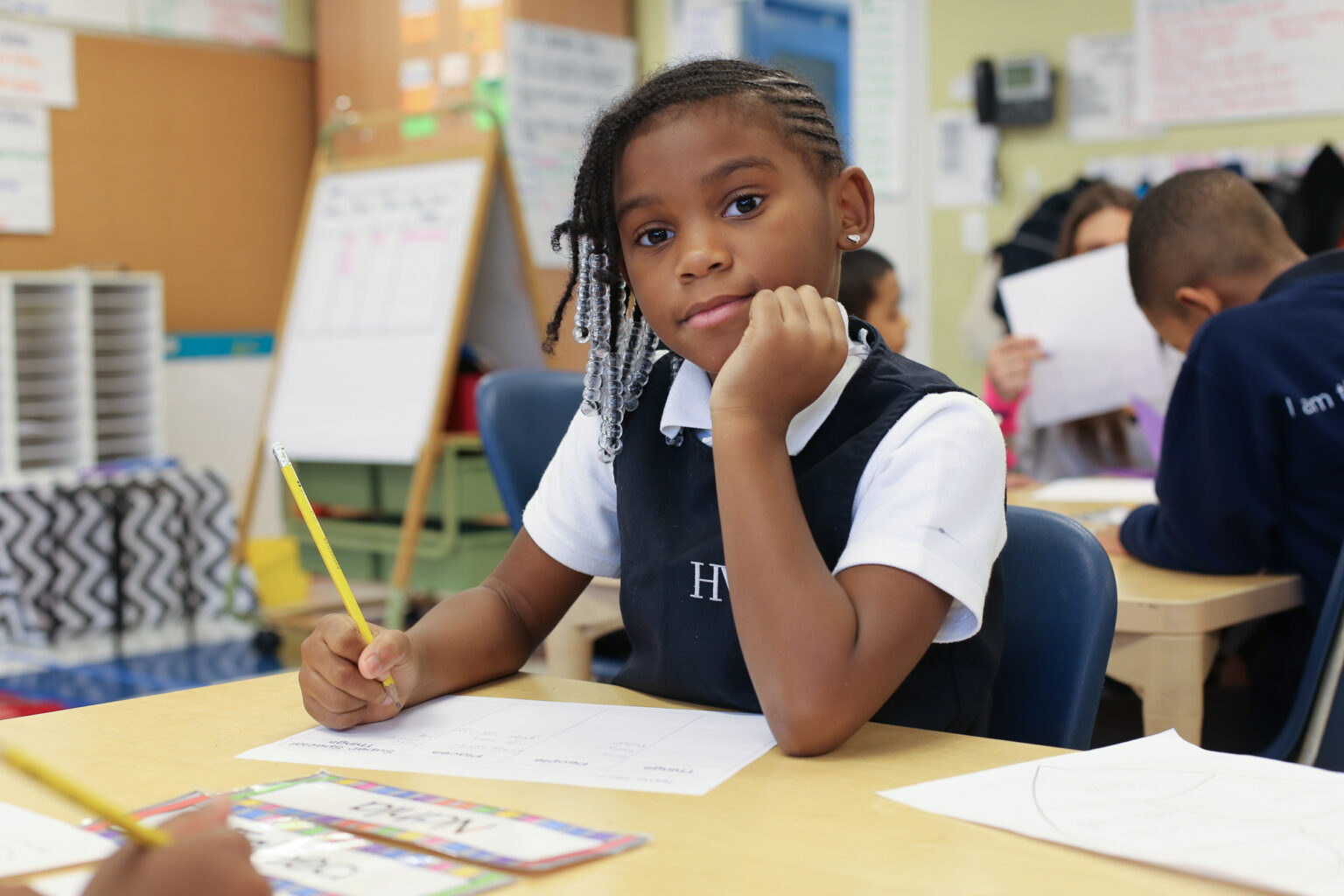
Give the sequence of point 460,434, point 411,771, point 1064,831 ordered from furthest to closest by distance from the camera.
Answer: point 460,434 < point 411,771 < point 1064,831

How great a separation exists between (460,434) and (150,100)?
239 centimetres

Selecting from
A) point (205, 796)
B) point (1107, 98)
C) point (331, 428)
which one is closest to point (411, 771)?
point (205, 796)

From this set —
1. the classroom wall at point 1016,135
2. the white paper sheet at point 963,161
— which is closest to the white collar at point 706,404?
the classroom wall at point 1016,135

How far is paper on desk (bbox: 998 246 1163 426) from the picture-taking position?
2.33 metres

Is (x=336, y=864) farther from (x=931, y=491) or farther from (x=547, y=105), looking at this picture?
(x=547, y=105)

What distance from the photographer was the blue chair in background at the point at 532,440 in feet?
5.85

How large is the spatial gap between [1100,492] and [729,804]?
165 centimetres

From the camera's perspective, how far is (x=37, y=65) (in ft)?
15.6

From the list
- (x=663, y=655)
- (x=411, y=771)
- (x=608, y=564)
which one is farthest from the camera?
(x=608, y=564)

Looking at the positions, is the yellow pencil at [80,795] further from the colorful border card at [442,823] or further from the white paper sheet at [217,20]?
the white paper sheet at [217,20]

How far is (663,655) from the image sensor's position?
102 cm

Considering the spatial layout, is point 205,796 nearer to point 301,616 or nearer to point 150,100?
point 301,616

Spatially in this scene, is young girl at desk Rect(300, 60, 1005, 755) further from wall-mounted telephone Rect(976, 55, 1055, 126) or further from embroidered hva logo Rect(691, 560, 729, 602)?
wall-mounted telephone Rect(976, 55, 1055, 126)

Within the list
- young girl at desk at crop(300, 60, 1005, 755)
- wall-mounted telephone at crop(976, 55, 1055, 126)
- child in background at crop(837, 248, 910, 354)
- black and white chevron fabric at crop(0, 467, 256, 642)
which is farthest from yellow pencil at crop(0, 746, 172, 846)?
wall-mounted telephone at crop(976, 55, 1055, 126)
